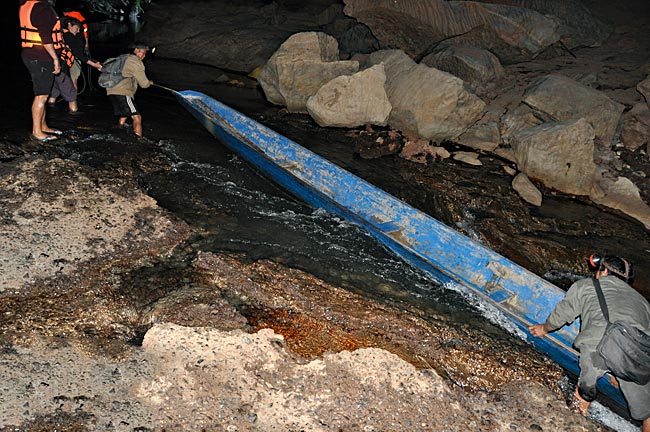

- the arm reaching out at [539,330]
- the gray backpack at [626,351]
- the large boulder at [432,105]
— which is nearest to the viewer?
the gray backpack at [626,351]

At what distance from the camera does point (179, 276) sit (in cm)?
586

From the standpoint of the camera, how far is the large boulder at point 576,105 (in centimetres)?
1085

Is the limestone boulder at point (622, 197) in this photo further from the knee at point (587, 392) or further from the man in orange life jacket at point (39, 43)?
the man in orange life jacket at point (39, 43)

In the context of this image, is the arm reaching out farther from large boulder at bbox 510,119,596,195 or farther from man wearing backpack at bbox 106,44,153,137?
man wearing backpack at bbox 106,44,153,137

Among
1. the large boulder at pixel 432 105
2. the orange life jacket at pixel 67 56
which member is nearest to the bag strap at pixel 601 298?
the large boulder at pixel 432 105

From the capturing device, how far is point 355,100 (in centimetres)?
1170

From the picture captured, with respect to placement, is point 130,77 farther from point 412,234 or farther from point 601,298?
point 601,298

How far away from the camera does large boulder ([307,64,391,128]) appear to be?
11.6m

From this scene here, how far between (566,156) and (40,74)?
917 centimetres

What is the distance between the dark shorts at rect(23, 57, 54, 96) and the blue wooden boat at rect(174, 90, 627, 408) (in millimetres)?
3121

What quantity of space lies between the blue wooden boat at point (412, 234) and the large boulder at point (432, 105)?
3521 millimetres

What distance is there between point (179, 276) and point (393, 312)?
2.42 meters

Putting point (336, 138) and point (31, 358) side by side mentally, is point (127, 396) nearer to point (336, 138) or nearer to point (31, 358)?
point (31, 358)

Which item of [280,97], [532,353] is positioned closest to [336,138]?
[280,97]
